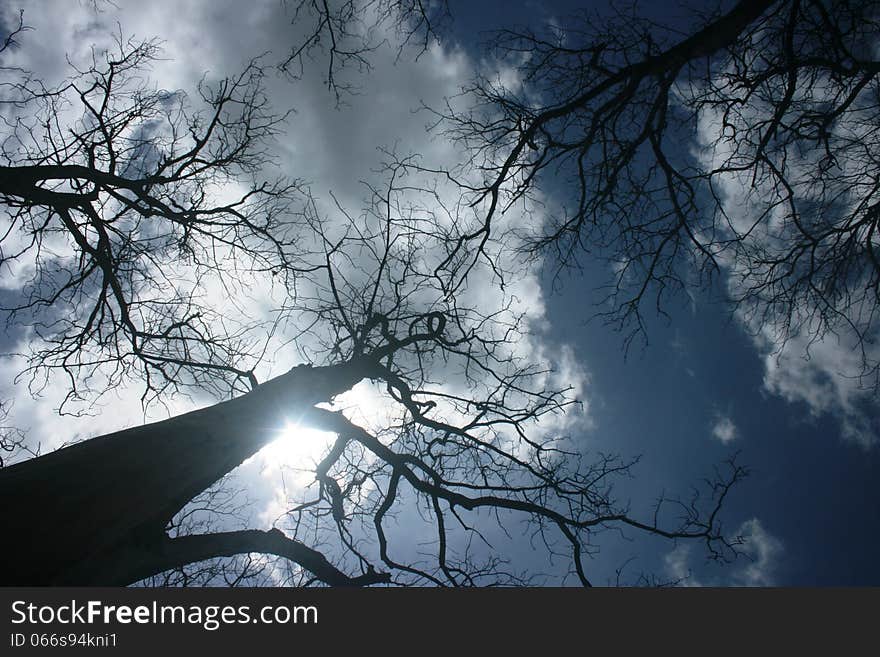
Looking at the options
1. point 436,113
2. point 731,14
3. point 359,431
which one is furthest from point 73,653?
point 731,14

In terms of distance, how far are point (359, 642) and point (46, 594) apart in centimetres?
134

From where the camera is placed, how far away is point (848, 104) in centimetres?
315

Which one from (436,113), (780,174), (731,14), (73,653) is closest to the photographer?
(73,653)

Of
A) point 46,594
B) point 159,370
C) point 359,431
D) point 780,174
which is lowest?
point 46,594

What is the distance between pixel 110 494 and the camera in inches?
70.7

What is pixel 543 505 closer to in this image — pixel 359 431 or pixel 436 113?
pixel 359 431

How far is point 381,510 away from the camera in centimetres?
445

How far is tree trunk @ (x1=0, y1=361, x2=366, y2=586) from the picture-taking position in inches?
59.3

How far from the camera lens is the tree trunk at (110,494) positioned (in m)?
1.51

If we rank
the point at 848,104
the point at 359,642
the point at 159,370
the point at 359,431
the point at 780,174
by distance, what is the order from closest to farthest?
the point at 359,642 → the point at 848,104 → the point at 780,174 → the point at 359,431 → the point at 159,370

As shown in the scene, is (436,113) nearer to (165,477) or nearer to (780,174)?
(780,174)

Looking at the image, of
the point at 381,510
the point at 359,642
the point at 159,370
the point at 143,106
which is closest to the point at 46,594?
the point at 359,642

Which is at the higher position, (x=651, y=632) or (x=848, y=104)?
(x=848, y=104)

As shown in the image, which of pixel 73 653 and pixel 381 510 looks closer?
pixel 73 653
